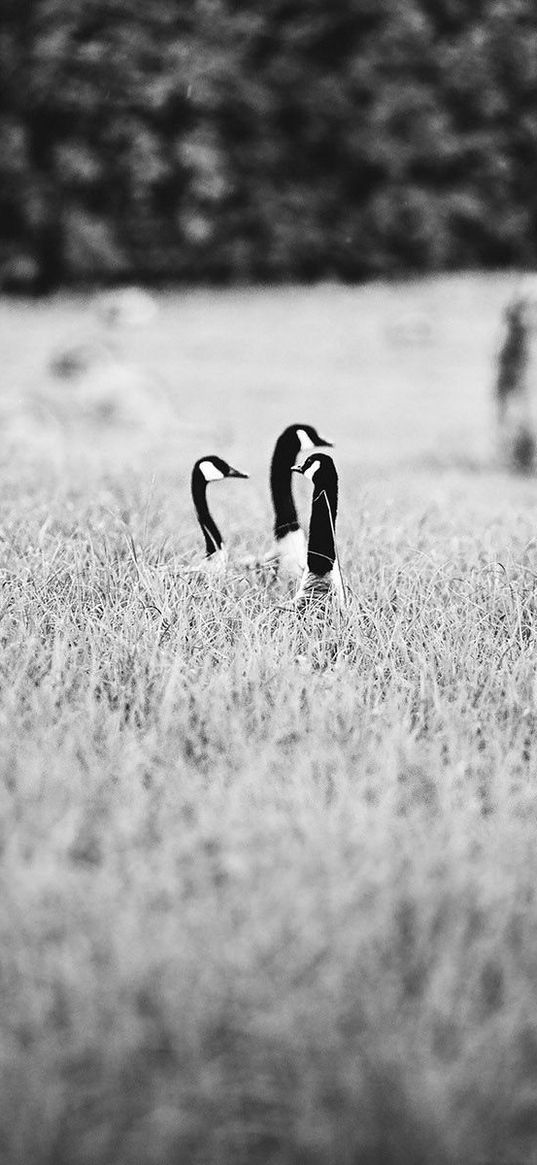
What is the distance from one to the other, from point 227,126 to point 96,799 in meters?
20.4

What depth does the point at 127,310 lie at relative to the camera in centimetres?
1758

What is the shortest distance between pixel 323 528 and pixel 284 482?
0.40 metres

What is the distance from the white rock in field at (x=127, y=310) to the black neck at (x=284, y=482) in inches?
569

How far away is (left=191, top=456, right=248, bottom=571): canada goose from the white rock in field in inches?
566

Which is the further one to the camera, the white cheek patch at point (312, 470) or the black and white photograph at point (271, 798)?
the white cheek patch at point (312, 470)

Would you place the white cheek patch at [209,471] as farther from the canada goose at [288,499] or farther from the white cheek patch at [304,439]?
the white cheek patch at [304,439]

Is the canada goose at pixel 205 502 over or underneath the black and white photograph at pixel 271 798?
over

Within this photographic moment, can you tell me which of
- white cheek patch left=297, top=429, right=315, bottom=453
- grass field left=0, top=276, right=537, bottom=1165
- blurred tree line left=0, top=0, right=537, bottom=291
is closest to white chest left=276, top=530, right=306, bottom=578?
grass field left=0, top=276, right=537, bottom=1165

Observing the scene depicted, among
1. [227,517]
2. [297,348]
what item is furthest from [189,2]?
[227,517]

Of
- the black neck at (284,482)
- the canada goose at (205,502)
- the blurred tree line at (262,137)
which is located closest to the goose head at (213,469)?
the canada goose at (205,502)

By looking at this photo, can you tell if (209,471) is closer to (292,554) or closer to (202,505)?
(202,505)

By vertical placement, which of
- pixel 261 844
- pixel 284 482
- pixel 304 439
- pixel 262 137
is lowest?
Result: pixel 261 844

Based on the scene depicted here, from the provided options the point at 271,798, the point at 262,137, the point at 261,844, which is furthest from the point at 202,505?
the point at 262,137

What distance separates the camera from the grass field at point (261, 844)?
5.80 ft
